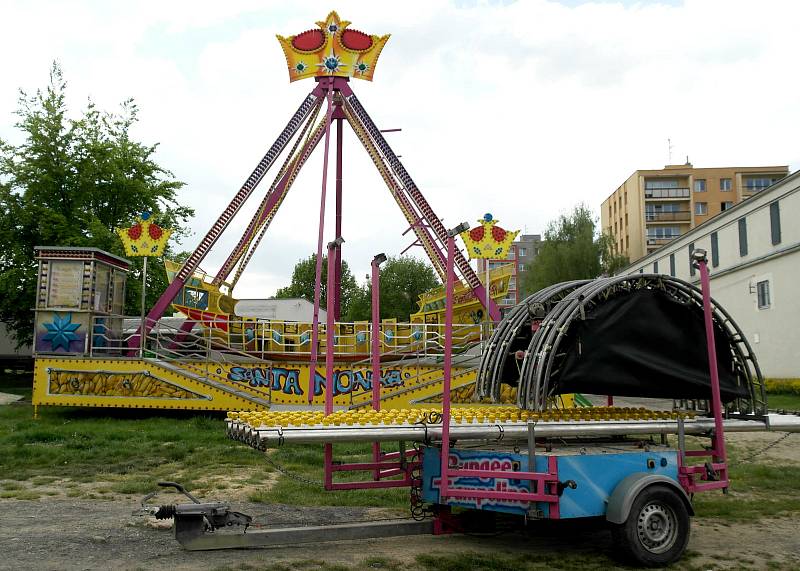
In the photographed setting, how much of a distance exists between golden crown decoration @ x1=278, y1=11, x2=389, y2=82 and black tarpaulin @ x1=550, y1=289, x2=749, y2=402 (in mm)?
17975

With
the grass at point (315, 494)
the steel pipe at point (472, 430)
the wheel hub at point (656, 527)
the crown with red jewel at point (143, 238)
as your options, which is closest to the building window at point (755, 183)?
the crown with red jewel at point (143, 238)

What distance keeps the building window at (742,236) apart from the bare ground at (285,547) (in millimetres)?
28656

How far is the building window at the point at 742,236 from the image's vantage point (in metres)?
34.2

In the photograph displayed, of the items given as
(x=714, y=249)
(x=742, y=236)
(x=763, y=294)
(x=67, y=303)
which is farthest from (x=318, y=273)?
(x=714, y=249)

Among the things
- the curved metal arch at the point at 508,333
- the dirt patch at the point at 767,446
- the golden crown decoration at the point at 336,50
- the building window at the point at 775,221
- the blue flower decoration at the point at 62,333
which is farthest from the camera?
the building window at the point at 775,221

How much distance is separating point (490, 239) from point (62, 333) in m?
12.2

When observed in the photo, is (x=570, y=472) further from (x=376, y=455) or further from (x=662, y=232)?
(x=662, y=232)

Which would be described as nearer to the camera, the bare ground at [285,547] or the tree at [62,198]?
the bare ground at [285,547]

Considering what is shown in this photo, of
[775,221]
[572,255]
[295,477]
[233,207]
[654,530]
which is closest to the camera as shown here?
[654,530]

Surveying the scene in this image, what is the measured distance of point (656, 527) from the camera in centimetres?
669

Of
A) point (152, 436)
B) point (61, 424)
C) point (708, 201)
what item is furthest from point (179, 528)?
point (708, 201)

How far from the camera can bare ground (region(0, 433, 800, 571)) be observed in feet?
21.6

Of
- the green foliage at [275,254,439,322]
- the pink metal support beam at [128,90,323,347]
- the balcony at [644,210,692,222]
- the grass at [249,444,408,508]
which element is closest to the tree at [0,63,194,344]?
the pink metal support beam at [128,90,323,347]

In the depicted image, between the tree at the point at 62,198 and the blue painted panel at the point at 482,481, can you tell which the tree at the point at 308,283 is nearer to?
the tree at the point at 62,198
